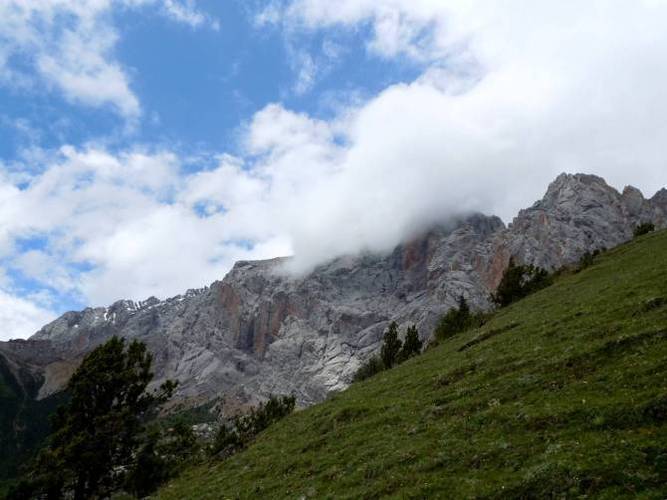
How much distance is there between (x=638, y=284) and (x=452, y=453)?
24.2m

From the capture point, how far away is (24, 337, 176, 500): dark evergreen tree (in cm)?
3838

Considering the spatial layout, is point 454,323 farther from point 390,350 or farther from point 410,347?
point 390,350

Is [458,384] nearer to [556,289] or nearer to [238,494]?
[238,494]

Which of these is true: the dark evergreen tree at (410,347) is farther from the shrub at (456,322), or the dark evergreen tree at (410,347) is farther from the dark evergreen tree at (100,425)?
the dark evergreen tree at (100,425)

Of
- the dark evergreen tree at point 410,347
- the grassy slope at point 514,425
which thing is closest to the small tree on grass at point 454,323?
the dark evergreen tree at point 410,347

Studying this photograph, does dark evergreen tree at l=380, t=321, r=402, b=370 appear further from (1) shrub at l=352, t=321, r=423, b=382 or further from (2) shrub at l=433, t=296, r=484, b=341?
(2) shrub at l=433, t=296, r=484, b=341

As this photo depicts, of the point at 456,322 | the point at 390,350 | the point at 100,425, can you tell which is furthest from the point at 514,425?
the point at 390,350

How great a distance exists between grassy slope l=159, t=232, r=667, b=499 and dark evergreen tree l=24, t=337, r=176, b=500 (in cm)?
530

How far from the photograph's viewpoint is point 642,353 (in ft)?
70.9

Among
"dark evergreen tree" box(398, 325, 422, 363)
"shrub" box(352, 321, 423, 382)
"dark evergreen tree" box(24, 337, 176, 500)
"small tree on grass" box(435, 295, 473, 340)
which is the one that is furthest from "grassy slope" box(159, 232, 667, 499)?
"shrub" box(352, 321, 423, 382)

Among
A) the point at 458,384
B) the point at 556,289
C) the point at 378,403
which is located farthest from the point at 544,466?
the point at 556,289

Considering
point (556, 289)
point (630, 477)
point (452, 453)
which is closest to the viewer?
point (630, 477)

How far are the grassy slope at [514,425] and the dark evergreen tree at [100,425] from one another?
5.30 meters

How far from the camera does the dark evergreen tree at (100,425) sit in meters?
38.4
